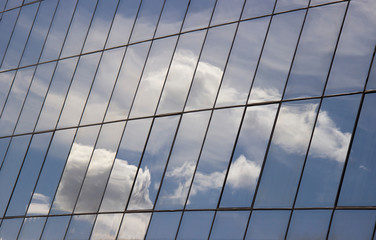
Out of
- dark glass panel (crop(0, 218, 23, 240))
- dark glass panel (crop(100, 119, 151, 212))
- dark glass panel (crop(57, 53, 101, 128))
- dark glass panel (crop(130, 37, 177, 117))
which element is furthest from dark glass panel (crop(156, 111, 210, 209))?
dark glass panel (crop(0, 218, 23, 240))

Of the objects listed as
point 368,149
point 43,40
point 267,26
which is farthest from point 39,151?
point 368,149

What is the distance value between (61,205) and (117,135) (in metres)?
4.06

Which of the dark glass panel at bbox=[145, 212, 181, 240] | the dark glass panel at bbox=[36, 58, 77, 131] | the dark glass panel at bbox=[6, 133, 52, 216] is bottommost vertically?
the dark glass panel at bbox=[145, 212, 181, 240]

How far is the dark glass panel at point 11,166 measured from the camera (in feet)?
103

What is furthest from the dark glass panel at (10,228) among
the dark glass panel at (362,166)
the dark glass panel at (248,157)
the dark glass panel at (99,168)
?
the dark glass panel at (362,166)

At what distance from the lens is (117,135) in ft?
89.4

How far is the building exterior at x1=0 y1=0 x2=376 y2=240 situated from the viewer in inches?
785

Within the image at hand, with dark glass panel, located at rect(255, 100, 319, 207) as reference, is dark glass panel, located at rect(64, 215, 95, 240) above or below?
below

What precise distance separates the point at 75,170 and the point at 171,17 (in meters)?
8.03

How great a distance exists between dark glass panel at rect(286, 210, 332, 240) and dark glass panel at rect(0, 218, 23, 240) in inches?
595

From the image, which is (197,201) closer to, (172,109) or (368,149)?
(172,109)

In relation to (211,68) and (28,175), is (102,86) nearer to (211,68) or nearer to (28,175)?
(28,175)

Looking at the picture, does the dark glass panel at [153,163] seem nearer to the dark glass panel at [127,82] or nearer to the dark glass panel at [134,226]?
the dark glass panel at [134,226]

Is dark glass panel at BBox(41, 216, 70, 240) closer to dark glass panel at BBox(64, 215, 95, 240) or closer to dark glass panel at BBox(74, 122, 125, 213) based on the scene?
dark glass panel at BBox(64, 215, 95, 240)
